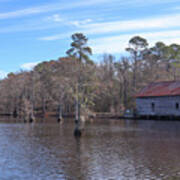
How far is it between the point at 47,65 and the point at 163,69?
2720 cm

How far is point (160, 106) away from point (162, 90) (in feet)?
9.36

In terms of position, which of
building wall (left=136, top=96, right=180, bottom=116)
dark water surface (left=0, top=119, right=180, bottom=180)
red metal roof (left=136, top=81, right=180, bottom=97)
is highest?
red metal roof (left=136, top=81, right=180, bottom=97)

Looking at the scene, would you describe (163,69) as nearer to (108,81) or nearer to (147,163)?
(108,81)

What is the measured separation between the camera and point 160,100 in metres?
60.1

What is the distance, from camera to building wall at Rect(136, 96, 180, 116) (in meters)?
57.8

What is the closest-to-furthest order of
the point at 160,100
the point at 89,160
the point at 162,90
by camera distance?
the point at 89,160, the point at 160,100, the point at 162,90

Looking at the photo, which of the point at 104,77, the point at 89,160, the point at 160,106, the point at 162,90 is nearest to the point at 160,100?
the point at 160,106

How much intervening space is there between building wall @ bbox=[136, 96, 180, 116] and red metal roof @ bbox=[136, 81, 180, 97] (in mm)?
729

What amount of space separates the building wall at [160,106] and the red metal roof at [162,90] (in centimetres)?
73

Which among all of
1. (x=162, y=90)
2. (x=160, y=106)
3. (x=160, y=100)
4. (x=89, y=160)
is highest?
(x=162, y=90)

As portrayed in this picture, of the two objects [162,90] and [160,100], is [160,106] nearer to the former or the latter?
[160,100]

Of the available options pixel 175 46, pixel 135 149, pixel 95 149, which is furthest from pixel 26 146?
pixel 175 46

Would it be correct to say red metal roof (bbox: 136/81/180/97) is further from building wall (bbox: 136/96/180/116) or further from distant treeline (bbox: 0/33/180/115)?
distant treeline (bbox: 0/33/180/115)

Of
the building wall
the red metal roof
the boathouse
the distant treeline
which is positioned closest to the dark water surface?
the building wall
